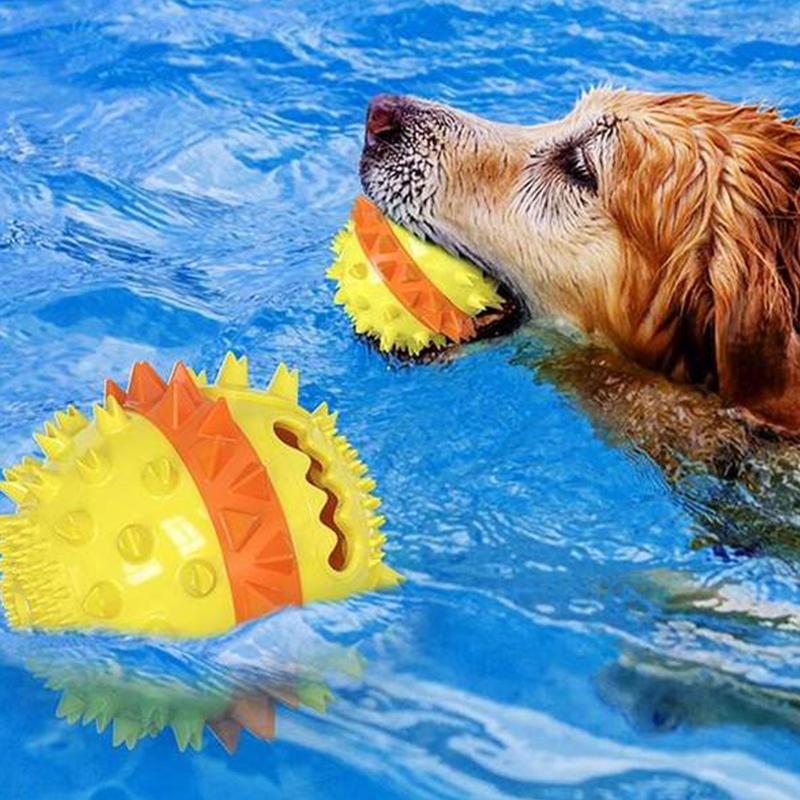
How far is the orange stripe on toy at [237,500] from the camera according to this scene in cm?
297

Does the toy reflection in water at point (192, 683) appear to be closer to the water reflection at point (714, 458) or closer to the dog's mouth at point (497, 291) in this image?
the water reflection at point (714, 458)

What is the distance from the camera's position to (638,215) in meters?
4.10

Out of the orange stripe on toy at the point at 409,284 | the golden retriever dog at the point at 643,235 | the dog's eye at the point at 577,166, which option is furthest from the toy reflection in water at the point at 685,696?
the dog's eye at the point at 577,166

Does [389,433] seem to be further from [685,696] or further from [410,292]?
[685,696]

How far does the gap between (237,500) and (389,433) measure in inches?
63.7

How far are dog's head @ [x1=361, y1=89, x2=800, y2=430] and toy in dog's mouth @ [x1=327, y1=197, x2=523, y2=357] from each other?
7 centimetres

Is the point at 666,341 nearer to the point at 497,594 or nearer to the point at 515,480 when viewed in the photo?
the point at 515,480

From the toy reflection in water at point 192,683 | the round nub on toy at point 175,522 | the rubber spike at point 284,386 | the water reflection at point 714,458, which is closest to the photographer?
the round nub on toy at point 175,522

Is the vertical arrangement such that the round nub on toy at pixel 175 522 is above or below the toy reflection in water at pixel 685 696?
above

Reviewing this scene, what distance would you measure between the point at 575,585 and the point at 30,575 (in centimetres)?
149

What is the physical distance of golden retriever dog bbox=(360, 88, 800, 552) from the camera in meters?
3.84

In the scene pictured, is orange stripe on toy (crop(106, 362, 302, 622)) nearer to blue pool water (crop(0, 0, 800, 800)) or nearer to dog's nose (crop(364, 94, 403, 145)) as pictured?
blue pool water (crop(0, 0, 800, 800))

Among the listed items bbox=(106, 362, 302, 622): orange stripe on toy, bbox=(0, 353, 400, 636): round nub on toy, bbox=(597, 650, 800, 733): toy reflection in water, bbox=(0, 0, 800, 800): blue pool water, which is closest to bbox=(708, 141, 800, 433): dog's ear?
Answer: bbox=(0, 0, 800, 800): blue pool water

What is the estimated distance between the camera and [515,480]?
4.34 m
